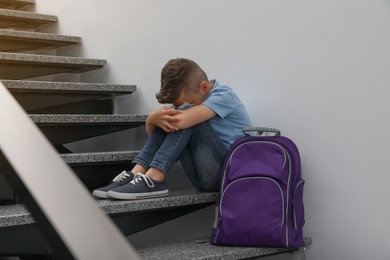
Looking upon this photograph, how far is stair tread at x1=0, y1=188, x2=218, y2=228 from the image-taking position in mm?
1673

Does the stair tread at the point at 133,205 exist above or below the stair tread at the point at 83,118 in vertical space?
below

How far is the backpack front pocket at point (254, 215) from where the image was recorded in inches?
73.7

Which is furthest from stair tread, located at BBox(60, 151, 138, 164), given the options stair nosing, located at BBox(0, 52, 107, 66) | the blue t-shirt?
stair nosing, located at BBox(0, 52, 107, 66)

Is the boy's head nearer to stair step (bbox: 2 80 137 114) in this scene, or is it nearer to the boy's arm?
the boy's arm

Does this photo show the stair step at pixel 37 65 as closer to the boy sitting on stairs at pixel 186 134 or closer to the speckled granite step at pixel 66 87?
the speckled granite step at pixel 66 87

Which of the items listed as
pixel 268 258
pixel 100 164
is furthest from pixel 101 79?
pixel 268 258

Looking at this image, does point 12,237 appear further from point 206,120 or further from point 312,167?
point 312,167

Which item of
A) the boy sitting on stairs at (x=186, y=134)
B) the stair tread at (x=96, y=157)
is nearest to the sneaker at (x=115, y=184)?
the boy sitting on stairs at (x=186, y=134)

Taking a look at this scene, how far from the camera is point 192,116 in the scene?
6.85 feet

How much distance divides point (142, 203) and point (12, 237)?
0.47 m

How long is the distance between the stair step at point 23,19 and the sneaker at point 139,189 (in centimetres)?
186

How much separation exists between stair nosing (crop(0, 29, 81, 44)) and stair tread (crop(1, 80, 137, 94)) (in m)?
0.65

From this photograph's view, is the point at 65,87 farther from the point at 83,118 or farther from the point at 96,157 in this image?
the point at 96,157

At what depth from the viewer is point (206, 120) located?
213cm
